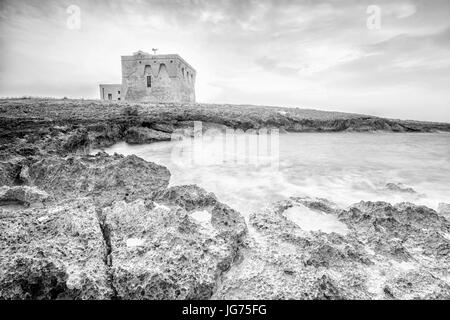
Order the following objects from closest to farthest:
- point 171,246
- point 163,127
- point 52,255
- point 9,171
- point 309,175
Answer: point 52,255 < point 171,246 < point 9,171 < point 309,175 < point 163,127

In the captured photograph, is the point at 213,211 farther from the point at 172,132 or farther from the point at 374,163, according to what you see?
the point at 172,132

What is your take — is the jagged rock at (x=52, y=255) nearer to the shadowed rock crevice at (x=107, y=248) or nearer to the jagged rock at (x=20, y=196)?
the shadowed rock crevice at (x=107, y=248)

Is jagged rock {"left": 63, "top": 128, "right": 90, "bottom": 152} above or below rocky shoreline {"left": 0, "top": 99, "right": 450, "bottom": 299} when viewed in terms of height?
above

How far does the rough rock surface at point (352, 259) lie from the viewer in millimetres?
1791

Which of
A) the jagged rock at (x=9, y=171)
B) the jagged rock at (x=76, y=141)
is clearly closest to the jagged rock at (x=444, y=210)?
the jagged rock at (x=9, y=171)

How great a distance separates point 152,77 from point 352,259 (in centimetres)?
2908

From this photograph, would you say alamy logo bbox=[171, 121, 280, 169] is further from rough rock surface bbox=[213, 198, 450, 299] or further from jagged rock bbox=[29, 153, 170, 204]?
rough rock surface bbox=[213, 198, 450, 299]

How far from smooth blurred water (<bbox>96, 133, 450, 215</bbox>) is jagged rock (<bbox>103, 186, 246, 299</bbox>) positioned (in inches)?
37.3

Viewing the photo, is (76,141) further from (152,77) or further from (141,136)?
(152,77)

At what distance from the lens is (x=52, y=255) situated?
73.9 inches

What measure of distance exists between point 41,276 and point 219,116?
9.86m

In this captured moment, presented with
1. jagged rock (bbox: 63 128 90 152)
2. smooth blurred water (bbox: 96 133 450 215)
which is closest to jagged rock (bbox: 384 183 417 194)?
smooth blurred water (bbox: 96 133 450 215)

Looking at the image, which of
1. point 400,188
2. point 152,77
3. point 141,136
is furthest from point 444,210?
point 152,77

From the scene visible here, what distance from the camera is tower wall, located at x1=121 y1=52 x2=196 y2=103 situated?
27938 millimetres
